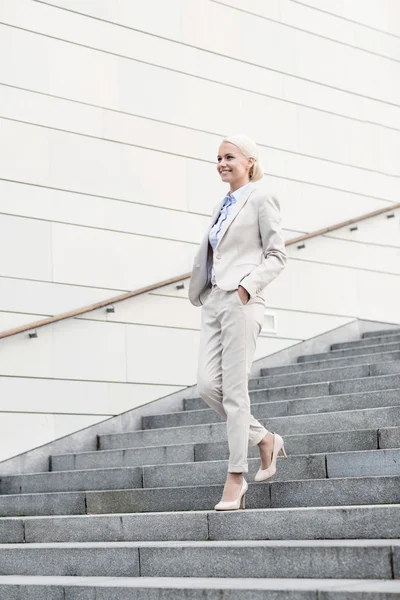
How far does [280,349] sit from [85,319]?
2153 millimetres

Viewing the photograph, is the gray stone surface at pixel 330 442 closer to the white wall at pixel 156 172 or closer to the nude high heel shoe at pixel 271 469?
the nude high heel shoe at pixel 271 469

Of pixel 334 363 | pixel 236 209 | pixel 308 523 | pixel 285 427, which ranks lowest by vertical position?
pixel 308 523

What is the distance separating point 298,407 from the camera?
7.14 meters

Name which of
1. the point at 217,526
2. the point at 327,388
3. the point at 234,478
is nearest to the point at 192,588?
the point at 217,526

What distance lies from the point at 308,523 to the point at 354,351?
4.78m

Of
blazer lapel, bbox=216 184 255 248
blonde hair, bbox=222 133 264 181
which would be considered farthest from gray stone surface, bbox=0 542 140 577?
blonde hair, bbox=222 133 264 181

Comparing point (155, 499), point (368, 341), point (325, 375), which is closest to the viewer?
point (155, 499)

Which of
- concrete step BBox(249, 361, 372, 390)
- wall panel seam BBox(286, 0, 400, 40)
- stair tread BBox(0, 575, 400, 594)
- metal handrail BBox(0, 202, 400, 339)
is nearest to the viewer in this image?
stair tread BBox(0, 575, 400, 594)

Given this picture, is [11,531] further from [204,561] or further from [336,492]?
[336,492]

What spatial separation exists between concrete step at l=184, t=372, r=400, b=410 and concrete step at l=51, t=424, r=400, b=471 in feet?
3.55

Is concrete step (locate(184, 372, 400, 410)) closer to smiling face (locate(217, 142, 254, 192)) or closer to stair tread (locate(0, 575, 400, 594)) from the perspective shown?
smiling face (locate(217, 142, 254, 192))

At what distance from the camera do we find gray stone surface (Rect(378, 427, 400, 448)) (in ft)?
18.0

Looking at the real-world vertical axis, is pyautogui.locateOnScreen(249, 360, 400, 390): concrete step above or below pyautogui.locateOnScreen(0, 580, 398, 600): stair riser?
above

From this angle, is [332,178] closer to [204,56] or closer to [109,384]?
[204,56]
